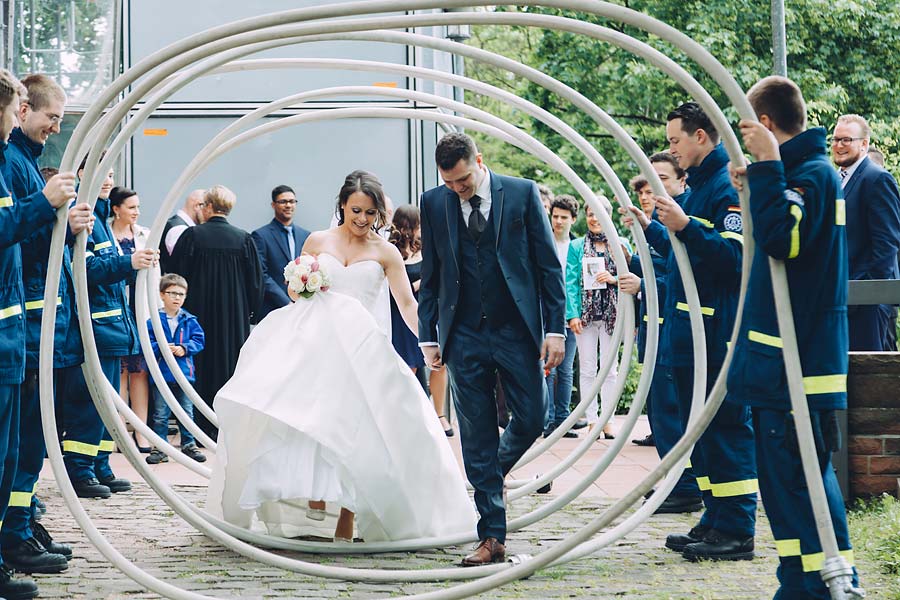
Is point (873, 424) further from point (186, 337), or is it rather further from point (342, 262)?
point (186, 337)

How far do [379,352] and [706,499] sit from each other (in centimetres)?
188

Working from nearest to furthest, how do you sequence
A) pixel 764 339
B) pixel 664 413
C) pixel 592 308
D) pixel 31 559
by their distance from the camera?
pixel 764 339 → pixel 31 559 → pixel 664 413 → pixel 592 308

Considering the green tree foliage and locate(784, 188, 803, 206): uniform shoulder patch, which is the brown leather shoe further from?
the green tree foliage

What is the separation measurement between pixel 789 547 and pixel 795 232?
1151 millimetres

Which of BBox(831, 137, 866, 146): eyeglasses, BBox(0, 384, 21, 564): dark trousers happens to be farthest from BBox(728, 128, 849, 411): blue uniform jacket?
BBox(831, 137, 866, 146): eyeglasses

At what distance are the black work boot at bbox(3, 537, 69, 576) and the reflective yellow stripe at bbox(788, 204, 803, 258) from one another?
3733 mm

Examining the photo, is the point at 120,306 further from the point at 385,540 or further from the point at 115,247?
the point at 385,540

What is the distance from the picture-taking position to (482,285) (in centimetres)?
588

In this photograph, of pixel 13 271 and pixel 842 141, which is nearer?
pixel 13 271

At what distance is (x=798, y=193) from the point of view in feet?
14.0

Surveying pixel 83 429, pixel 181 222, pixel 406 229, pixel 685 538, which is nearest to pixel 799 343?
pixel 685 538

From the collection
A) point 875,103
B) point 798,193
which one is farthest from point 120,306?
point 875,103

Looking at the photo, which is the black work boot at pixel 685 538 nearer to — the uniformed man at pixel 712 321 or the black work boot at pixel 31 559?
the uniformed man at pixel 712 321

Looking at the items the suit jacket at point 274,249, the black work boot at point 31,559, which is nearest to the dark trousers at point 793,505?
the black work boot at point 31,559
